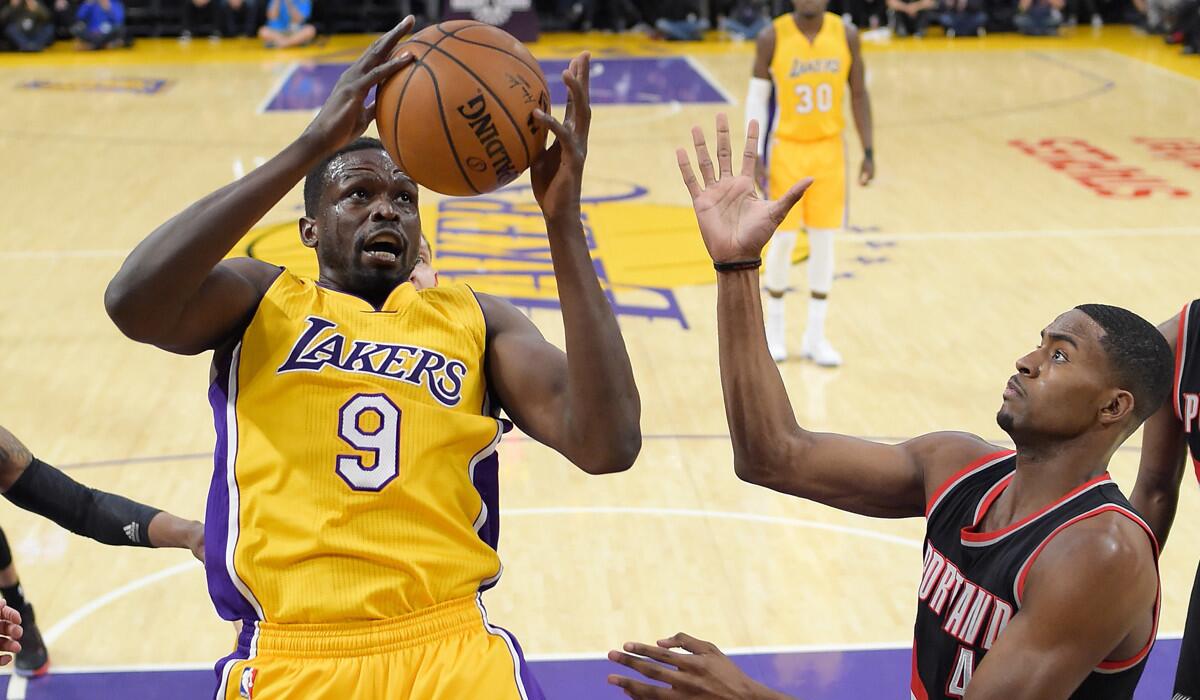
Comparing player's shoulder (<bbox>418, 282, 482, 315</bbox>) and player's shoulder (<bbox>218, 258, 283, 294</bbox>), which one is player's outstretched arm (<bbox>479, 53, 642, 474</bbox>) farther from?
player's shoulder (<bbox>218, 258, 283, 294</bbox>)

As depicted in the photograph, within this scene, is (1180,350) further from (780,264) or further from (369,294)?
(780,264)

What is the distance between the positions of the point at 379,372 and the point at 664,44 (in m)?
18.1

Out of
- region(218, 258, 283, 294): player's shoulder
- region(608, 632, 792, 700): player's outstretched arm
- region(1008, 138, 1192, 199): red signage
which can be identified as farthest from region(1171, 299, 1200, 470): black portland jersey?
region(1008, 138, 1192, 199): red signage

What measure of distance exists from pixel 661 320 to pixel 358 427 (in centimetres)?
560

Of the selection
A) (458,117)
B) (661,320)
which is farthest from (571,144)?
(661,320)

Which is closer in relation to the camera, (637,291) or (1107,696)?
(1107,696)

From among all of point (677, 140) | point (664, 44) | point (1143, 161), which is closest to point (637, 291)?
point (677, 140)

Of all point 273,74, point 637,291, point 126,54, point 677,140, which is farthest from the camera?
point 126,54

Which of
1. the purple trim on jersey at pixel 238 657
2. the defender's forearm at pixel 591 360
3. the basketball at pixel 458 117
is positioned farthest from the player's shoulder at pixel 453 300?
the purple trim on jersey at pixel 238 657

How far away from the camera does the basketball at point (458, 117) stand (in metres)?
3.00

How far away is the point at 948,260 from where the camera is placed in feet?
31.5

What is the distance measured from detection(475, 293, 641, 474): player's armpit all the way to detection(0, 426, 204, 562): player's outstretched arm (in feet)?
4.80

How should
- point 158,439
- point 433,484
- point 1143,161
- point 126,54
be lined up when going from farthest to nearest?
point 126,54 → point 1143,161 → point 158,439 → point 433,484

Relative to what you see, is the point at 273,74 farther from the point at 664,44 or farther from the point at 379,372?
the point at 379,372
